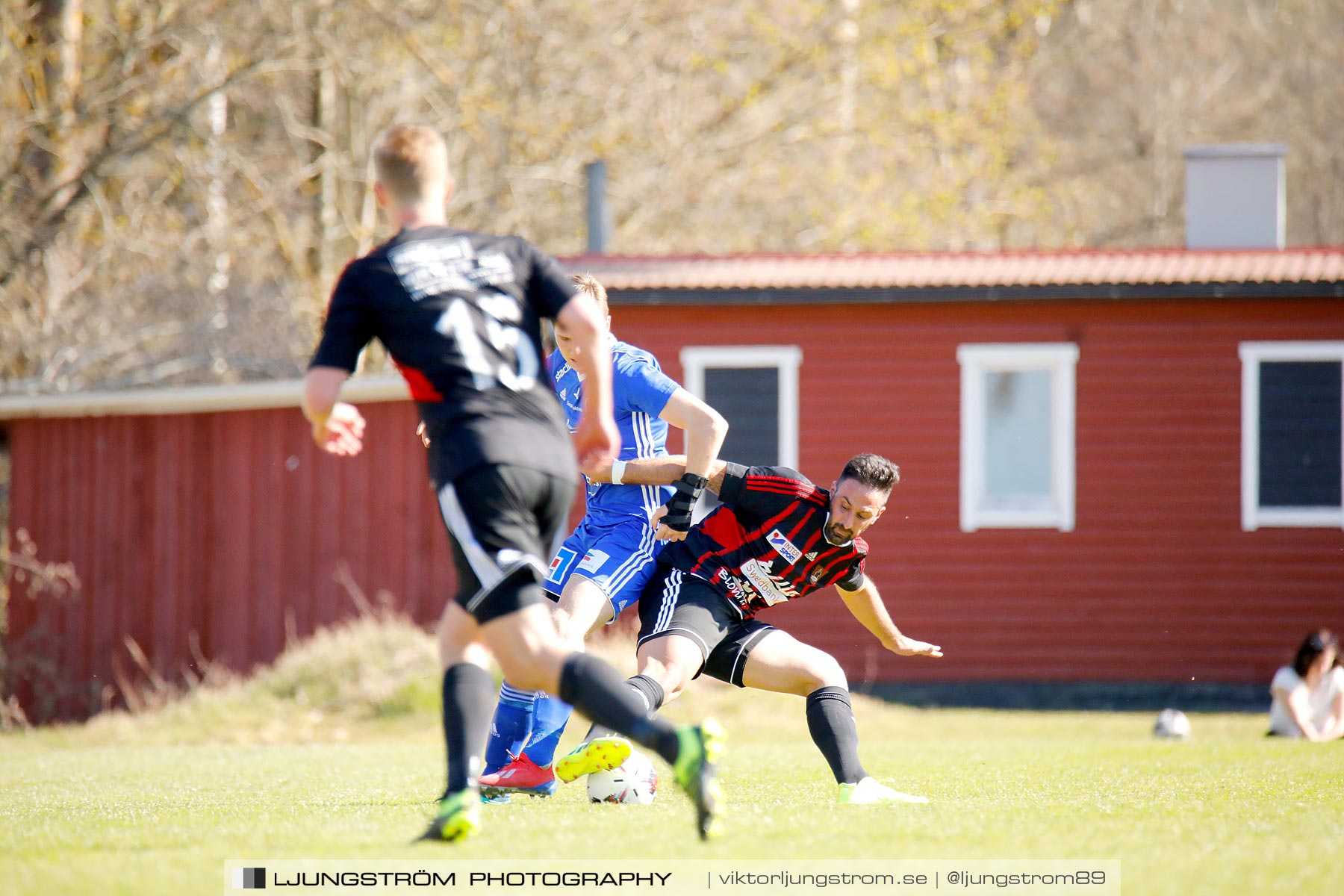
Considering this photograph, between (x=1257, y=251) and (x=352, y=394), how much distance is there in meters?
10.0

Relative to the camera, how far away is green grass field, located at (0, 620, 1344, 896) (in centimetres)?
401

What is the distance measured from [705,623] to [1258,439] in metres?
12.0

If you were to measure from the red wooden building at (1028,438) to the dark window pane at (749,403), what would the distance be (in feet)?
0.08

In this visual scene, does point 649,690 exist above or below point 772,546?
below

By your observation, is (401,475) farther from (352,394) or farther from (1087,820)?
(1087,820)

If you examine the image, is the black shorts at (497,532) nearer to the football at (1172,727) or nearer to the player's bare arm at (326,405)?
the player's bare arm at (326,405)

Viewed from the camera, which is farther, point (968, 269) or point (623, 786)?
point (968, 269)

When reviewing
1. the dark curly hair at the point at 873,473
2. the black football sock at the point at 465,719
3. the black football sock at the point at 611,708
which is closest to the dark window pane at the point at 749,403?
the dark curly hair at the point at 873,473

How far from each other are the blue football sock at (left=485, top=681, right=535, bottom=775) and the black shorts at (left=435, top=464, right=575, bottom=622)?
1.68m

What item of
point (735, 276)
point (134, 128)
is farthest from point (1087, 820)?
point (134, 128)

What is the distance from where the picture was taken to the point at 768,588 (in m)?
5.87

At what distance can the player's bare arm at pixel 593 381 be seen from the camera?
416cm

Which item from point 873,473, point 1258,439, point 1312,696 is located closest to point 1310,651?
point 1312,696

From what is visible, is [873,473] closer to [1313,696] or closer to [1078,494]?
[1313,696]
